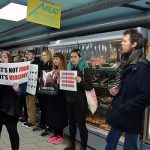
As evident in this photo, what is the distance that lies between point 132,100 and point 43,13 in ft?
9.30

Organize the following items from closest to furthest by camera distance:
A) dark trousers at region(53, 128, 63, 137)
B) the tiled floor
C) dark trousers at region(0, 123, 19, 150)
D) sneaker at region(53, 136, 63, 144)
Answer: dark trousers at region(0, 123, 19, 150), the tiled floor, sneaker at region(53, 136, 63, 144), dark trousers at region(53, 128, 63, 137)

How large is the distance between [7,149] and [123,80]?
250 cm

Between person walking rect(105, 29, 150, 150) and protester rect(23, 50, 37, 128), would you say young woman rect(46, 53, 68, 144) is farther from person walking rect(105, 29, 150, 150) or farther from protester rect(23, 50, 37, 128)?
person walking rect(105, 29, 150, 150)

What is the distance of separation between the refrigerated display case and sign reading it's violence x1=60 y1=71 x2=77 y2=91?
26.1 inches

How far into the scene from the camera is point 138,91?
2672 millimetres

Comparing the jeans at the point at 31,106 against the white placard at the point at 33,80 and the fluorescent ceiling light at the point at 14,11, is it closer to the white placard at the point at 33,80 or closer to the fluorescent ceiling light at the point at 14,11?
the white placard at the point at 33,80

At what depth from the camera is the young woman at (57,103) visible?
4.60 metres

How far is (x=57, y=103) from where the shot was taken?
4.71 metres

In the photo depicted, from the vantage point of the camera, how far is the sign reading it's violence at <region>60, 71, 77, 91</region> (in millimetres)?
4129

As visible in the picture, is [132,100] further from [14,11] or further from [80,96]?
[14,11]

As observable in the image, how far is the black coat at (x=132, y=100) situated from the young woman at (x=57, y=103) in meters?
1.86

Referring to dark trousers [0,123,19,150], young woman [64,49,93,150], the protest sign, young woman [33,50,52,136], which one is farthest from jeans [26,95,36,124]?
dark trousers [0,123,19,150]

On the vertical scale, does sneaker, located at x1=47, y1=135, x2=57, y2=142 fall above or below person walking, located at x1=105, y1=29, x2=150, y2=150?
below

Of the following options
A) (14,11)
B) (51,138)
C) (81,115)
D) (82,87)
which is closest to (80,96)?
(82,87)
